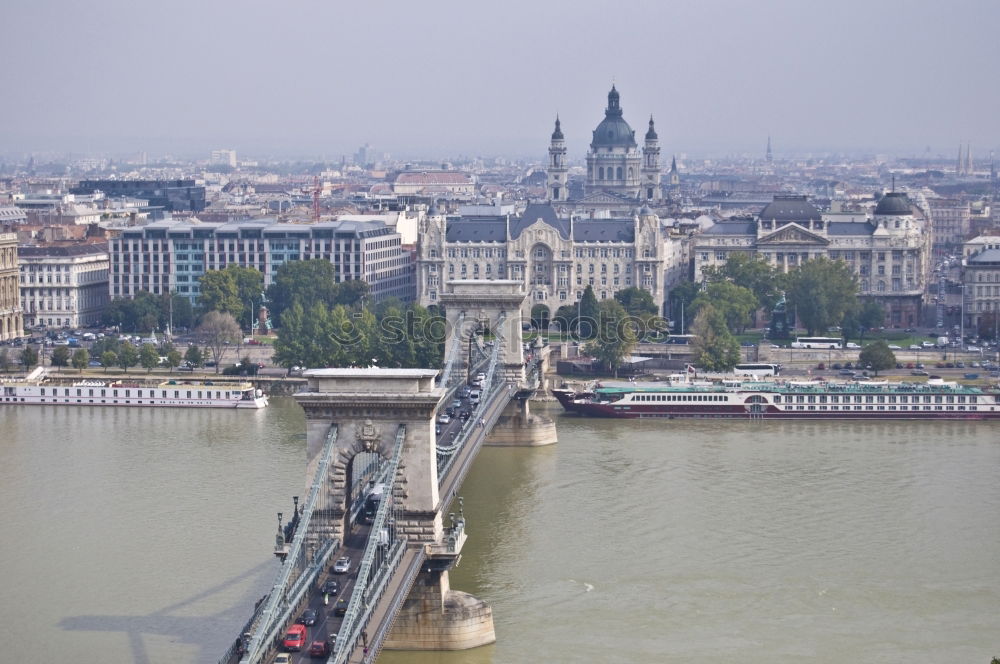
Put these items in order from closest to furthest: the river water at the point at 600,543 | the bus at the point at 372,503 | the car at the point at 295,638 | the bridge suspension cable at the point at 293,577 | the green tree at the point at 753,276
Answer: the bridge suspension cable at the point at 293,577 < the car at the point at 295,638 < the river water at the point at 600,543 < the bus at the point at 372,503 < the green tree at the point at 753,276

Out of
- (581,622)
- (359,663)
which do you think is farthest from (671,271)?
(359,663)

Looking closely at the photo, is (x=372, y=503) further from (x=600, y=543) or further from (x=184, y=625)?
(x=600, y=543)

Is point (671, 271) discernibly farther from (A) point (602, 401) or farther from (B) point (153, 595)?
(B) point (153, 595)

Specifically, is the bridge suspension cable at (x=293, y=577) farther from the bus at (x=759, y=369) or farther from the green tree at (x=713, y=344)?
the green tree at (x=713, y=344)

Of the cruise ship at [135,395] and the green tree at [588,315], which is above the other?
the green tree at [588,315]

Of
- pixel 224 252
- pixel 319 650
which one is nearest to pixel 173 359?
pixel 224 252

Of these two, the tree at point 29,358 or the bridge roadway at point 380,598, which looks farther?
the tree at point 29,358

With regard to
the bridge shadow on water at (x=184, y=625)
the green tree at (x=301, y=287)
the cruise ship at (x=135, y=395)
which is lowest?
the bridge shadow on water at (x=184, y=625)

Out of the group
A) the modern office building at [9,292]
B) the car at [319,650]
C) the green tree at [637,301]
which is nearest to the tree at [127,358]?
the modern office building at [9,292]
